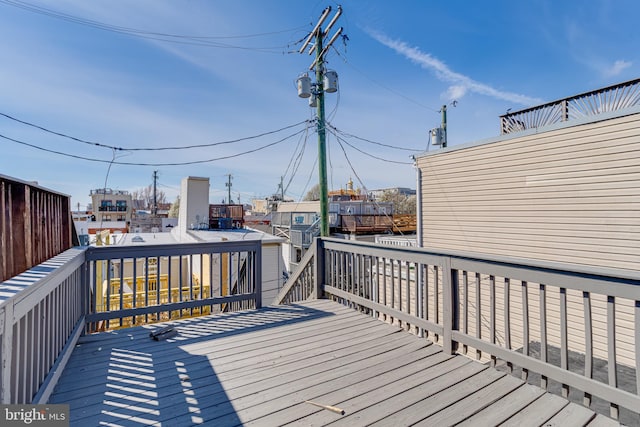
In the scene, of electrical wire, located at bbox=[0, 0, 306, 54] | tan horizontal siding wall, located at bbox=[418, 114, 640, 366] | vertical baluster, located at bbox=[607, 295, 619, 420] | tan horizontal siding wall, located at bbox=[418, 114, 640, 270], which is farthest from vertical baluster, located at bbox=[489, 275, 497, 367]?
electrical wire, located at bbox=[0, 0, 306, 54]

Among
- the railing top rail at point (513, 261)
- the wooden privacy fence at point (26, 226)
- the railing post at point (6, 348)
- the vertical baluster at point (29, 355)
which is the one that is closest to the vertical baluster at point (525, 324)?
the railing top rail at point (513, 261)

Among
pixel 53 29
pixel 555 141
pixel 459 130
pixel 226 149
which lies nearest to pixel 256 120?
pixel 226 149

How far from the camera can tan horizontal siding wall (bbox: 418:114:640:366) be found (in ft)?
15.6

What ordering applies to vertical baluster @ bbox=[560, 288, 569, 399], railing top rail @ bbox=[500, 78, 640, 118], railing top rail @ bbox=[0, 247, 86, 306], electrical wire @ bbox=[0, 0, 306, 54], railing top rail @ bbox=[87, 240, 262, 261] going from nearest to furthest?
railing top rail @ bbox=[0, 247, 86, 306]
vertical baluster @ bbox=[560, 288, 569, 399]
railing top rail @ bbox=[87, 240, 262, 261]
railing top rail @ bbox=[500, 78, 640, 118]
electrical wire @ bbox=[0, 0, 306, 54]

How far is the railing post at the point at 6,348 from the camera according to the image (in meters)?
1.17

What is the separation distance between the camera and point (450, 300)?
2.55m

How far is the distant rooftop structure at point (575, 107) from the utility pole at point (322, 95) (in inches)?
163

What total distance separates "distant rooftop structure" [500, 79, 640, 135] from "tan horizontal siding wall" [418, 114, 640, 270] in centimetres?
40

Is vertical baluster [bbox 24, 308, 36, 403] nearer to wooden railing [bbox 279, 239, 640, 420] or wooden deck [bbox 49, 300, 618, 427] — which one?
wooden deck [bbox 49, 300, 618, 427]

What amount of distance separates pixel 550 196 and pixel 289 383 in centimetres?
600

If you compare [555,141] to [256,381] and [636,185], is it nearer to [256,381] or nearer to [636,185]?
[636,185]

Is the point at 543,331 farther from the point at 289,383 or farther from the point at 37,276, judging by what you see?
the point at 37,276

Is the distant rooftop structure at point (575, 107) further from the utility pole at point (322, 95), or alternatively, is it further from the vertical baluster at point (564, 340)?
the vertical baluster at point (564, 340)

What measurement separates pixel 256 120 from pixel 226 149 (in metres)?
1.88
